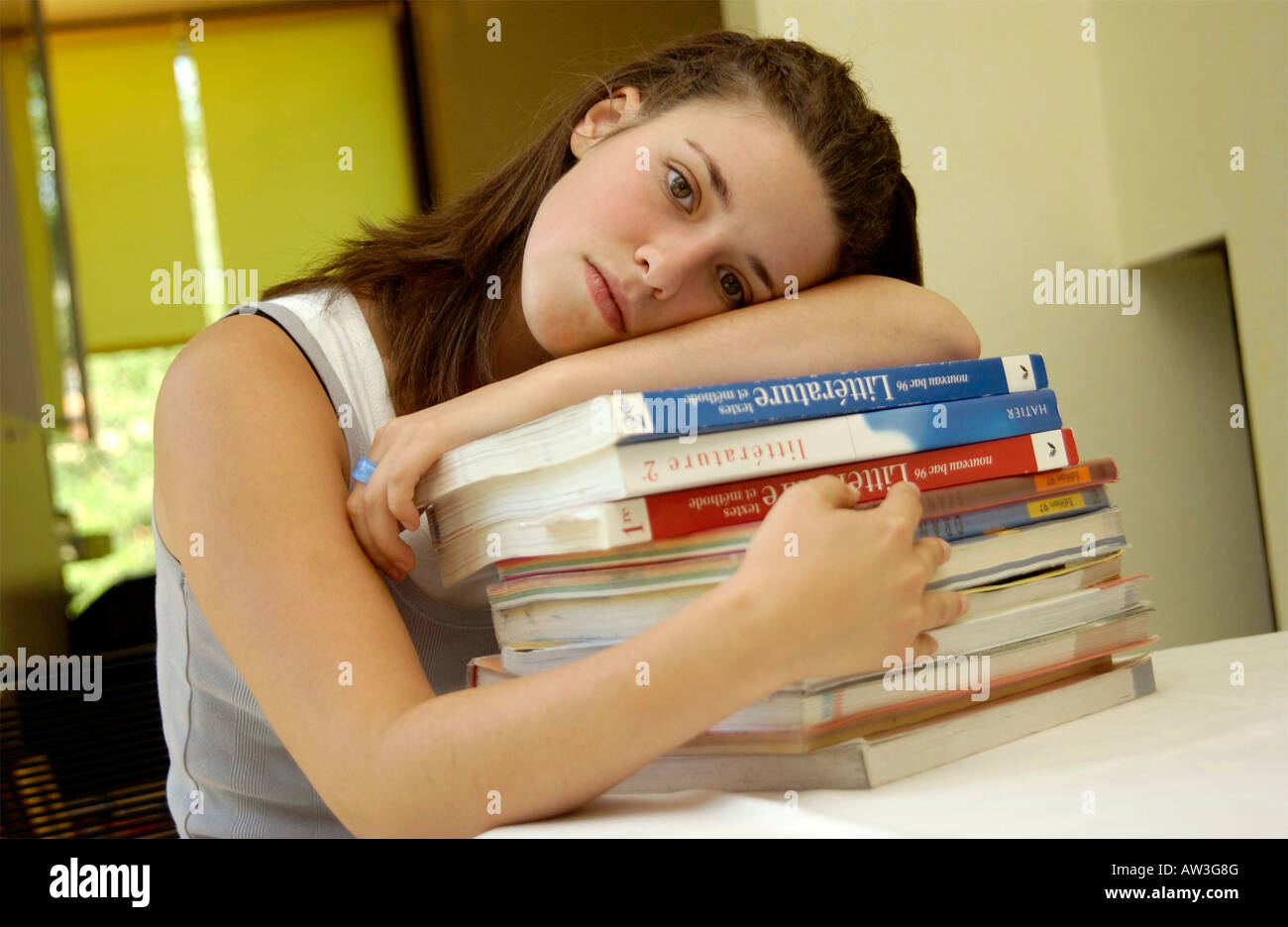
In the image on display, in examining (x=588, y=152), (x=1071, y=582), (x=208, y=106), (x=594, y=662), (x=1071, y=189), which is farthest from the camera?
(x=208, y=106)

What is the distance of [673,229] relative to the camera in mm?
899

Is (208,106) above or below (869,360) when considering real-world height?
above

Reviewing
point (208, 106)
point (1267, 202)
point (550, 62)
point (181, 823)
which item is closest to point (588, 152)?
point (181, 823)

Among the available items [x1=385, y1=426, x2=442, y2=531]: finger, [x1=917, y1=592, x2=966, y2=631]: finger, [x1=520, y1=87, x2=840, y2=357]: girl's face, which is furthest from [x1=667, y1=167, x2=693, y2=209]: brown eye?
[x1=917, y1=592, x2=966, y2=631]: finger

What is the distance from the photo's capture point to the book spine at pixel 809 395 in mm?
603

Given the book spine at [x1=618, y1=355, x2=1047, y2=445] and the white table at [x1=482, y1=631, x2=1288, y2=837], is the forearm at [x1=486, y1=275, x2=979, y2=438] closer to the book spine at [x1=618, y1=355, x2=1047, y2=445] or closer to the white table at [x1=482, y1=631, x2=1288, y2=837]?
the book spine at [x1=618, y1=355, x2=1047, y2=445]

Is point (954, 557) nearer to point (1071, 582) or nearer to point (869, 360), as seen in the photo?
point (1071, 582)

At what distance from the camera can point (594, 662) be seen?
602mm

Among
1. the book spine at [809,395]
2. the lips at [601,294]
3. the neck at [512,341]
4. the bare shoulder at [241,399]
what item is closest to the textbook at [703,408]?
the book spine at [809,395]

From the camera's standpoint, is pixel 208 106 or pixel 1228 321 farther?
pixel 208 106

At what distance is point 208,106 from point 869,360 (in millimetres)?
5008

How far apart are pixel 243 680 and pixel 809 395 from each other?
0.54 metres

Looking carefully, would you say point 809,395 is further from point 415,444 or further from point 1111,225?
point 1111,225

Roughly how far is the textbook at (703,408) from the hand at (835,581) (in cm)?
6
